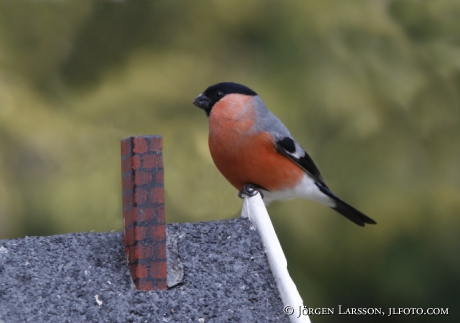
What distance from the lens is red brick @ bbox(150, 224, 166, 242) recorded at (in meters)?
2.21

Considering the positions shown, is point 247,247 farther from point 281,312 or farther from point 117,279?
point 117,279

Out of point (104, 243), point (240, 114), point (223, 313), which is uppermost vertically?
point (240, 114)

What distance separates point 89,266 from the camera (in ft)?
7.29

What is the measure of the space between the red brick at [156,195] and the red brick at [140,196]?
22mm

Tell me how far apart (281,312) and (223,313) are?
0.19 metres

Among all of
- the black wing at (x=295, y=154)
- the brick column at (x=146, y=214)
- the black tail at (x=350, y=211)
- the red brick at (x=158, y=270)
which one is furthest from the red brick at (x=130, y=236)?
the black tail at (x=350, y=211)

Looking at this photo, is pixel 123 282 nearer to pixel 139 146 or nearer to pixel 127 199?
pixel 127 199

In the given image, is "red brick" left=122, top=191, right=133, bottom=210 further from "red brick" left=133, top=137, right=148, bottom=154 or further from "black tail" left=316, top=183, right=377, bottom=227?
"black tail" left=316, top=183, right=377, bottom=227

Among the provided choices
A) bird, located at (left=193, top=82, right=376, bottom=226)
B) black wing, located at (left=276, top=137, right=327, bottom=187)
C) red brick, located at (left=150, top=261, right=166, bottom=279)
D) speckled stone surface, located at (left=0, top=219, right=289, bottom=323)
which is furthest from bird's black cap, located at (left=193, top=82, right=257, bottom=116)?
red brick, located at (left=150, top=261, right=166, bottom=279)

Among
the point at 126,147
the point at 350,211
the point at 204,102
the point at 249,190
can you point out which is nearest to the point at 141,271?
the point at 126,147

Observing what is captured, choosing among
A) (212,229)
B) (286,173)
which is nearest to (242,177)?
(286,173)

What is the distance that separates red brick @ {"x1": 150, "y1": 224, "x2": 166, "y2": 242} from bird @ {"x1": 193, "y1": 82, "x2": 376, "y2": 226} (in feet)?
2.12

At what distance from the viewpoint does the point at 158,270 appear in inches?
86.4

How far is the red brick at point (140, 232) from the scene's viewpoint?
7.18ft
